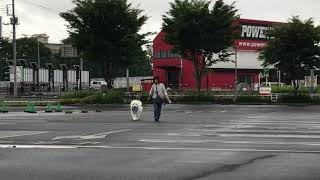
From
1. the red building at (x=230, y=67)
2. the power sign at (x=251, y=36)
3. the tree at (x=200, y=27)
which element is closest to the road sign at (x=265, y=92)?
the tree at (x=200, y=27)

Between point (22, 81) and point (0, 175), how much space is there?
5719cm

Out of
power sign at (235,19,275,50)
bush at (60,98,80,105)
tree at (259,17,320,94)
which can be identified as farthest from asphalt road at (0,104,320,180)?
power sign at (235,19,275,50)

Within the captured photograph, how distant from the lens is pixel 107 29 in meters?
40.2

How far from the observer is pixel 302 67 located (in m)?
39.3

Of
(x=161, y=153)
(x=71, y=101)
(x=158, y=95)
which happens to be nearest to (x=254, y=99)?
(x=71, y=101)

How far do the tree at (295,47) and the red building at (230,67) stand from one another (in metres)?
37.7

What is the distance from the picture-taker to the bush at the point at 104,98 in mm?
39469

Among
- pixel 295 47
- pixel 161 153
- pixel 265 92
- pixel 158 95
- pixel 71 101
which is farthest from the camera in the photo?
pixel 265 92

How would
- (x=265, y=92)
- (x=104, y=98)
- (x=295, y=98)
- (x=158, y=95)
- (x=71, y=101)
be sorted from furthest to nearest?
1. (x=265, y=92)
2. (x=71, y=101)
3. (x=104, y=98)
4. (x=295, y=98)
5. (x=158, y=95)

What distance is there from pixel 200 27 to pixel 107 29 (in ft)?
21.2

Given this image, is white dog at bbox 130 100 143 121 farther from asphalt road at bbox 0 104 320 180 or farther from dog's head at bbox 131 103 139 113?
asphalt road at bbox 0 104 320 180

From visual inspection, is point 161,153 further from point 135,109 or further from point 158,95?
point 135,109

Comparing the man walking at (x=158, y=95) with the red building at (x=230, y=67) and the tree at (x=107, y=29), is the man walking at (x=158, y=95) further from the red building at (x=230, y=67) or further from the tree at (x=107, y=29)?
the red building at (x=230, y=67)

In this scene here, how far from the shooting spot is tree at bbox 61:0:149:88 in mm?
40000
